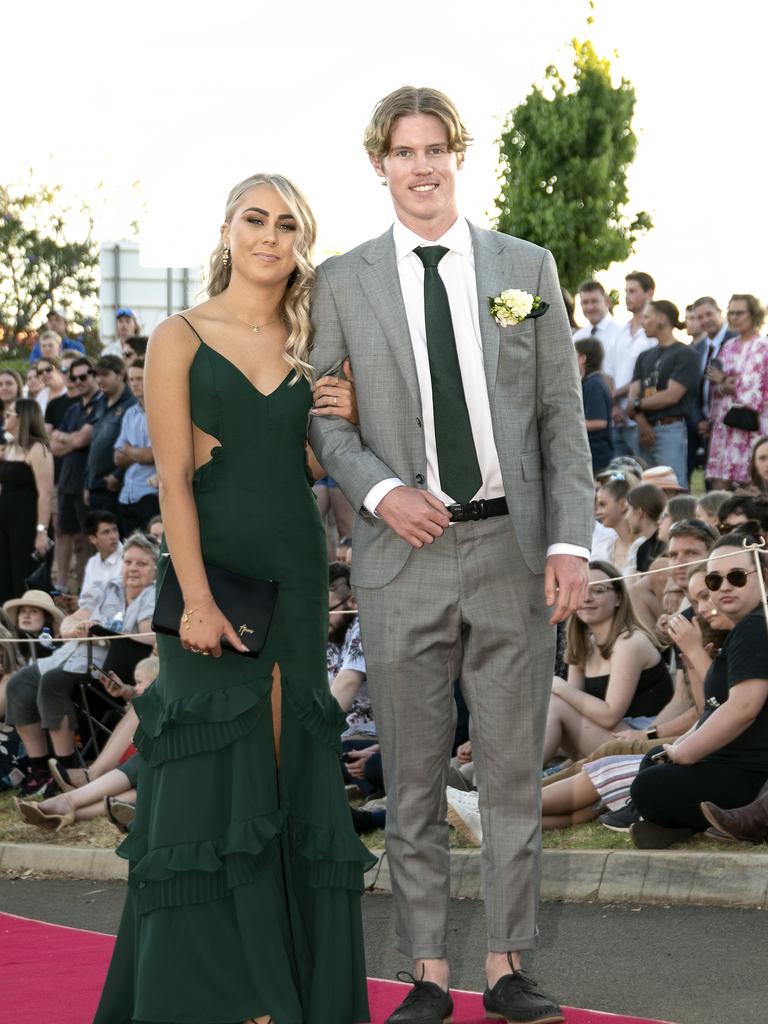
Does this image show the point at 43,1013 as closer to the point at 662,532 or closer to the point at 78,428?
the point at 662,532

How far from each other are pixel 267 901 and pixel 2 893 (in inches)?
173

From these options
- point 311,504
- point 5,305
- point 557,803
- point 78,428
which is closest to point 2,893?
point 557,803

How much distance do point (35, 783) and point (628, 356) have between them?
519cm

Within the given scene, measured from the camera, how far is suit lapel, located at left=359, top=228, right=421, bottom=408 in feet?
14.2

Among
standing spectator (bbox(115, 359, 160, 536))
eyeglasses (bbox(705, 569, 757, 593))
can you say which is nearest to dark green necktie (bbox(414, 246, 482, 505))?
eyeglasses (bbox(705, 569, 757, 593))

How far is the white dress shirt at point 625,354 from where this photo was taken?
1179 cm

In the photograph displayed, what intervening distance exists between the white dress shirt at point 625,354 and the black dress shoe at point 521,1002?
25.1ft

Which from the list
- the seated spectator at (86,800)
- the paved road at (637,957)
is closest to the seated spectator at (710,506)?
the paved road at (637,957)

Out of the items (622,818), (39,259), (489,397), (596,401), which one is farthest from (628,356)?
(39,259)

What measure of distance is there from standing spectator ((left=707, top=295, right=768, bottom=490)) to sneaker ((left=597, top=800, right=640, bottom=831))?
12.8 feet

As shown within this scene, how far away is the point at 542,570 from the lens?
14.4ft

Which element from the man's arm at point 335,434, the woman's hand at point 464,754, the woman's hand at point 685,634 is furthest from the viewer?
the woman's hand at point 464,754

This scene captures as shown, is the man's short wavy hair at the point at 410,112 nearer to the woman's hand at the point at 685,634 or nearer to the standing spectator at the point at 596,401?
the woman's hand at the point at 685,634

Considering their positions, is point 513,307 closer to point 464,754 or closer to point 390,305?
point 390,305
